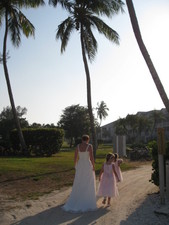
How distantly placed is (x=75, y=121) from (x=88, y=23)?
45516mm

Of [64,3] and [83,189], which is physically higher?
[64,3]

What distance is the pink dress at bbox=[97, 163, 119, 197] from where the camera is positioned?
789 cm

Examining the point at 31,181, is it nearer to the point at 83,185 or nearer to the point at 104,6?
the point at 83,185

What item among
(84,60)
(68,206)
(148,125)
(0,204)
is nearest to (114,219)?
(68,206)

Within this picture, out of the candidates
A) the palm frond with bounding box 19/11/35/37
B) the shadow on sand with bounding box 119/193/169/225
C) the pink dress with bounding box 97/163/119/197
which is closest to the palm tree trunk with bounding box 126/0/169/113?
the pink dress with bounding box 97/163/119/197

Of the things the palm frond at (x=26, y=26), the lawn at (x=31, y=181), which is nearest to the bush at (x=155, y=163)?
the lawn at (x=31, y=181)

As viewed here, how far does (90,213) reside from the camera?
6.97 m

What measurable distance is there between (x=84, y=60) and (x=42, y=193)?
500 inches

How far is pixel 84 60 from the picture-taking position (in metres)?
20.6

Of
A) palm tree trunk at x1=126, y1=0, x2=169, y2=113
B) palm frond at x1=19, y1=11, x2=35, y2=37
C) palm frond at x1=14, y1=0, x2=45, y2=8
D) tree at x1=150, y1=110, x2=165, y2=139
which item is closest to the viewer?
palm tree trunk at x1=126, y1=0, x2=169, y2=113

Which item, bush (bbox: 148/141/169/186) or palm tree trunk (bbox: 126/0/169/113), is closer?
bush (bbox: 148/141/169/186)

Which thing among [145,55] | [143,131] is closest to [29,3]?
[145,55]

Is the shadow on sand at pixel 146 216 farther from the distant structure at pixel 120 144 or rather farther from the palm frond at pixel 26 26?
the palm frond at pixel 26 26

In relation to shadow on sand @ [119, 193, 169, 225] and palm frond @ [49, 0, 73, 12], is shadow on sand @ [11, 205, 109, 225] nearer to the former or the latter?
shadow on sand @ [119, 193, 169, 225]
